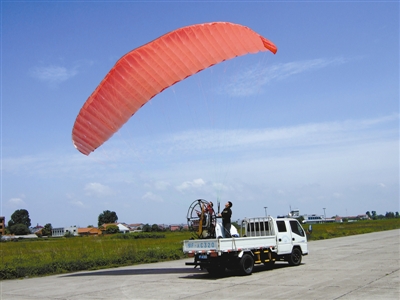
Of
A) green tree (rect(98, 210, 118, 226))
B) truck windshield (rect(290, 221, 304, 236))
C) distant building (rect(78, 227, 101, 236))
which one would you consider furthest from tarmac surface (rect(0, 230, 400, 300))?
green tree (rect(98, 210, 118, 226))

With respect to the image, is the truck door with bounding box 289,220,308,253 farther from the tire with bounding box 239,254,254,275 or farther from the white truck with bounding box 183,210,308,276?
the tire with bounding box 239,254,254,275

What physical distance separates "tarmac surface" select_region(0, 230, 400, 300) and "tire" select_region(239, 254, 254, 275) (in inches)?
8.9

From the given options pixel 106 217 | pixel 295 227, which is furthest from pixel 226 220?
pixel 106 217

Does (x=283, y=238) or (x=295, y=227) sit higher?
(x=295, y=227)

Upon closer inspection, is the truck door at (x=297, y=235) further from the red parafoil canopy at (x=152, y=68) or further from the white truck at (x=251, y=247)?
the red parafoil canopy at (x=152, y=68)

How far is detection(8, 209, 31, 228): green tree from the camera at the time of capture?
586 ft

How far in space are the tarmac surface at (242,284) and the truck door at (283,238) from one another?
0.63 meters

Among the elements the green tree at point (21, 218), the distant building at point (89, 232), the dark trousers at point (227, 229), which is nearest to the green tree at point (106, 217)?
the distant building at point (89, 232)

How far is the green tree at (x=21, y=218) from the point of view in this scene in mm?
178625

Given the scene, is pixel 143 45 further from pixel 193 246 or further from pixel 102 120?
pixel 193 246

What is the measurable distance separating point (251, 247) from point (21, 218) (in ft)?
605

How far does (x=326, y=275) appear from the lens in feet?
41.7

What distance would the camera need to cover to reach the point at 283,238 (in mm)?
15211

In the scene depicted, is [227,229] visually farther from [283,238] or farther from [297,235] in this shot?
[297,235]
